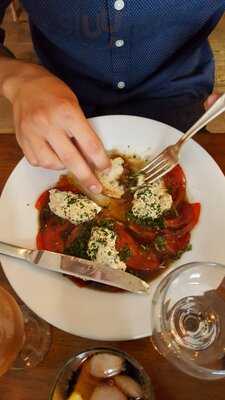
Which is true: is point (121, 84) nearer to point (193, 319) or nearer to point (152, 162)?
point (152, 162)

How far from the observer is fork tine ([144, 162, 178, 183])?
0.98 m

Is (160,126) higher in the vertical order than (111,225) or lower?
higher

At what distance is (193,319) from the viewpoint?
84 centimetres

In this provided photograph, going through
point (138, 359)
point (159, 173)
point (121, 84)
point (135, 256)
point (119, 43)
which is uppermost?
point (119, 43)

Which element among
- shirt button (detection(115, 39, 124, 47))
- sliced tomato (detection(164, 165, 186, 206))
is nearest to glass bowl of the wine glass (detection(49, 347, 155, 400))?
sliced tomato (detection(164, 165, 186, 206))

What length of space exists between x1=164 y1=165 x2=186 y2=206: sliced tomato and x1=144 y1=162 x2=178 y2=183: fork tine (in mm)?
17

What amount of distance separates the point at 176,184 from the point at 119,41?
1.01 feet

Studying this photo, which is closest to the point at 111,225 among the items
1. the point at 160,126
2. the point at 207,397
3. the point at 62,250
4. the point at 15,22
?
the point at 62,250

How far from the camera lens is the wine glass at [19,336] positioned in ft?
2.65

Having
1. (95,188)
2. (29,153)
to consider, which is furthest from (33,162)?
(95,188)

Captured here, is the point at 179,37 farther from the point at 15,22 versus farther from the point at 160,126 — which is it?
the point at 15,22

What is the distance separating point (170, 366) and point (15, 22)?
5.04 ft

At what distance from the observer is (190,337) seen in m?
0.82

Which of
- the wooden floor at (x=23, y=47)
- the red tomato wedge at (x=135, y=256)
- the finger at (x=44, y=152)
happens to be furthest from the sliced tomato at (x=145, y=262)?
the wooden floor at (x=23, y=47)
